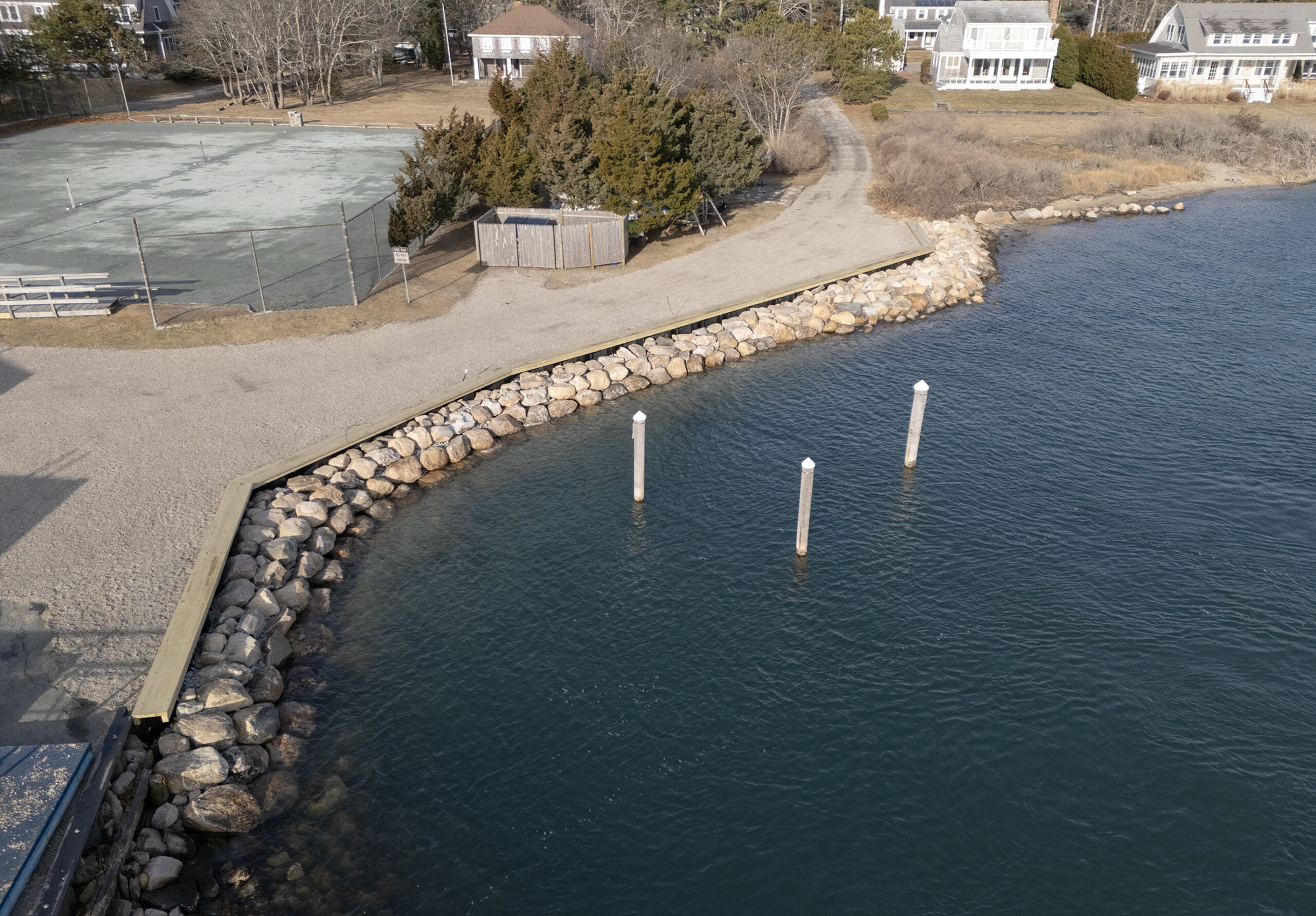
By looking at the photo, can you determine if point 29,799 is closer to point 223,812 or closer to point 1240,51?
point 223,812

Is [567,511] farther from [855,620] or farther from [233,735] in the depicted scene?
[233,735]

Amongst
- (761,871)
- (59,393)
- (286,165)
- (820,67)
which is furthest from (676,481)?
(820,67)

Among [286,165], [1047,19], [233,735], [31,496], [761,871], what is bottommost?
[761,871]

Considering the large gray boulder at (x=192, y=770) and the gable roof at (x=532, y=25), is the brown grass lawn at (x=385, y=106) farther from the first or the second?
the large gray boulder at (x=192, y=770)

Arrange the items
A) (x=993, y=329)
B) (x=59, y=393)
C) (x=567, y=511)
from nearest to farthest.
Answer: (x=567, y=511), (x=59, y=393), (x=993, y=329)

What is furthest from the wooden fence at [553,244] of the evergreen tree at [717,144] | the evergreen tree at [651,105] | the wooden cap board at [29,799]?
the wooden cap board at [29,799]

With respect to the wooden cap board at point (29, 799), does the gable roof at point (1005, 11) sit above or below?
above
